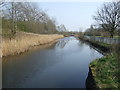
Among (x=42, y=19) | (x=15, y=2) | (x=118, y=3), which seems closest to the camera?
(x=15, y=2)

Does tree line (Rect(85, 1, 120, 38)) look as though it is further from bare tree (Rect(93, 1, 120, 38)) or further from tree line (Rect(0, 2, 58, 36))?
tree line (Rect(0, 2, 58, 36))

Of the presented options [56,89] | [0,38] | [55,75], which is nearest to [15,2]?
[0,38]

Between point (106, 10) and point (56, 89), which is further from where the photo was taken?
point (106, 10)

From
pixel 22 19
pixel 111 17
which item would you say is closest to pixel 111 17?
pixel 111 17

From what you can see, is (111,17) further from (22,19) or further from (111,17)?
(22,19)

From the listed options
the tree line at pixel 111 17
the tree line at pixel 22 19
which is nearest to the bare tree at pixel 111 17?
the tree line at pixel 111 17

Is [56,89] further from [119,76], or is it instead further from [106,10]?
[106,10]

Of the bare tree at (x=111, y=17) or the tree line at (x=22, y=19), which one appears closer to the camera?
the tree line at (x=22, y=19)

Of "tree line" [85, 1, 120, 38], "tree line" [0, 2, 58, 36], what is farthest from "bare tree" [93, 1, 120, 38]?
"tree line" [0, 2, 58, 36]

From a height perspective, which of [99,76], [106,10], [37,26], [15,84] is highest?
[106,10]

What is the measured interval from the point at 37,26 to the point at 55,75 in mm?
32180

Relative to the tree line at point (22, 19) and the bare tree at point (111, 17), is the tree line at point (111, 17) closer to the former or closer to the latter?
the bare tree at point (111, 17)

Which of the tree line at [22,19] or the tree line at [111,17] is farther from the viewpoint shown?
the tree line at [111,17]

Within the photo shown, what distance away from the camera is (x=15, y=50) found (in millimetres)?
13492
